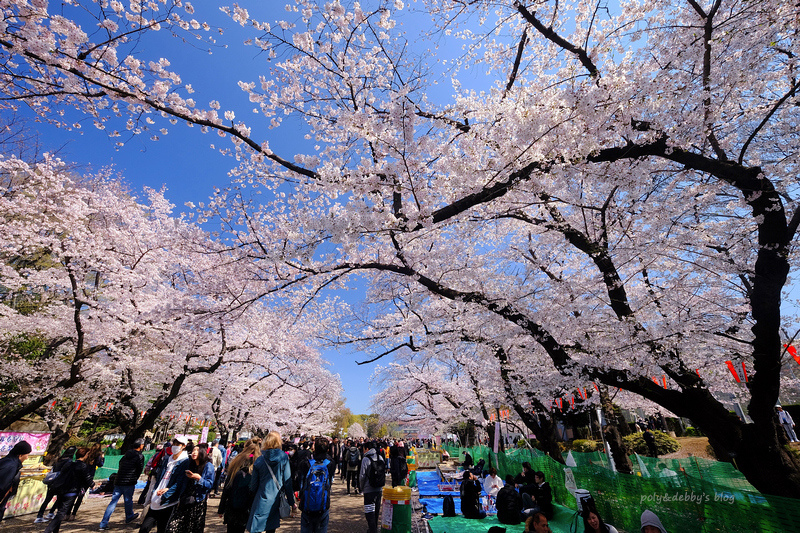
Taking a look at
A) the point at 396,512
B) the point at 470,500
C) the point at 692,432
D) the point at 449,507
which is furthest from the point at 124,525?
the point at 692,432

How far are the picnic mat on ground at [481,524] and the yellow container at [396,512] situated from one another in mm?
1326

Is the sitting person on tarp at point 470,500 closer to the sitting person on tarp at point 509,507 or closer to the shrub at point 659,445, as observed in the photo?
the sitting person on tarp at point 509,507

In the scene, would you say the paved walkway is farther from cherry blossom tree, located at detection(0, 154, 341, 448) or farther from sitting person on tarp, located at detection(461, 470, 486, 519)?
cherry blossom tree, located at detection(0, 154, 341, 448)

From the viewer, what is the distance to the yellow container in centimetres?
530

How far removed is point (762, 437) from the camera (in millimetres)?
5414

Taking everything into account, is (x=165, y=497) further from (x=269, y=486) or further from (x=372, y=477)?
(x=372, y=477)

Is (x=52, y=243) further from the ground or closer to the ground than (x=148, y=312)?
further from the ground

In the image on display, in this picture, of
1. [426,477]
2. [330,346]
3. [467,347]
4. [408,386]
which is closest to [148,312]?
[330,346]

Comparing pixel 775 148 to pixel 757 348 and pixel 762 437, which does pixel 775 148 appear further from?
pixel 762 437

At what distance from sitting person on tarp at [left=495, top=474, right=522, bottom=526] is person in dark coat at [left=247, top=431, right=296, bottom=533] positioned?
4594mm

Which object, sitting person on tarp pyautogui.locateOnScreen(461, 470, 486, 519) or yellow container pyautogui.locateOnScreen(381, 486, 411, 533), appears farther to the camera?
sitting person on tarp pyautogui.locateOnScreen(461, 470, 486, 519)

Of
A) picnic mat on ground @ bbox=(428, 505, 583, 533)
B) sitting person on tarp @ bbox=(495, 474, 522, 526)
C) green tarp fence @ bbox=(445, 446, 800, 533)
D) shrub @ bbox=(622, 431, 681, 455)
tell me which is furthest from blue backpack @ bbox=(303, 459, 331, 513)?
shrub @ bbox=(622, 431, 681, 455)

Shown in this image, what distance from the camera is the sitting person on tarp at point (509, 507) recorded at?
263 inches

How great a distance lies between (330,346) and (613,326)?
7.57 m
